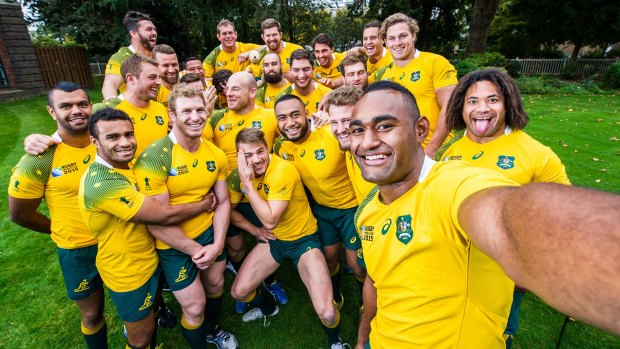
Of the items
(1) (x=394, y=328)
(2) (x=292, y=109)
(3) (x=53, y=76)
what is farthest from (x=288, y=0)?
(1) (x=394, y=328)

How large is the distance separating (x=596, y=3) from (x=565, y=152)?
880 inches

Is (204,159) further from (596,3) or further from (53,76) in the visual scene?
(596,3)

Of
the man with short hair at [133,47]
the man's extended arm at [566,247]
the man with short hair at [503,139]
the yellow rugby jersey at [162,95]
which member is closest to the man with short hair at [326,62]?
the yellow rugby jersey at [162,95]

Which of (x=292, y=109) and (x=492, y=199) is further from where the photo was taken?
(x=292, y=109)

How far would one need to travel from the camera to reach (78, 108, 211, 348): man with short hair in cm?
265

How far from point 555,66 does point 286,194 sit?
31.5 m

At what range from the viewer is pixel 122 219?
108 inches

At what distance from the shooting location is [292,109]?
3732 mm

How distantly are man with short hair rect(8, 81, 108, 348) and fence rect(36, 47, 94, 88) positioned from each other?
63.6 ft

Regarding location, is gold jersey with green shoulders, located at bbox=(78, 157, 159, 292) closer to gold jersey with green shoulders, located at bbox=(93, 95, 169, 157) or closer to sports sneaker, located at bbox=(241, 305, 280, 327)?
gold jersey with green shoulders, located at bbox=(93, 95, 169, 157)

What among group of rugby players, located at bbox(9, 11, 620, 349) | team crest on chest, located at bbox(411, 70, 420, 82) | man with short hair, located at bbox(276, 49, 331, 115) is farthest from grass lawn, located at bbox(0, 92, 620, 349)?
team crest on chest, located at bbox(411, 70, 420, 82)

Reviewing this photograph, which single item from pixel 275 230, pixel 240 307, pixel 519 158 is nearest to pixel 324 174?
pixel 275 230

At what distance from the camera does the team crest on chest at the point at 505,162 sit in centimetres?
265

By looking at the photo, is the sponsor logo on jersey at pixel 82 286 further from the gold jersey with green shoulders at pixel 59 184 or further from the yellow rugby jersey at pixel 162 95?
the yellow rugby jersey at pixel 162 95
